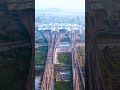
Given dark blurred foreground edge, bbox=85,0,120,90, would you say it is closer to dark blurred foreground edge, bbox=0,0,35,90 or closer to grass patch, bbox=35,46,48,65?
dark blurred foreground edge, bbox=0,0,35,90

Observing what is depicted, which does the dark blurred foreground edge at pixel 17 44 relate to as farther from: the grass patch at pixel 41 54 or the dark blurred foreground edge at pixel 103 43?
the grass patch at pixel 41 54

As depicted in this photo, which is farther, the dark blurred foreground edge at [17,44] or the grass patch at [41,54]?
the grass patch at [41,54]

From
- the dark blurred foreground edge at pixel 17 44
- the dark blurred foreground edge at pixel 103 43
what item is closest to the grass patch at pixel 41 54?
the dark blurred foreground edge at pixel 17 44

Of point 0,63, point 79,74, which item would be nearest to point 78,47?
point 79,74

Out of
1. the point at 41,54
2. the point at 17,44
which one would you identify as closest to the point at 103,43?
the point at 17,44

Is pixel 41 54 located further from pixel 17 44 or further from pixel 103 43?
pixel 103 43

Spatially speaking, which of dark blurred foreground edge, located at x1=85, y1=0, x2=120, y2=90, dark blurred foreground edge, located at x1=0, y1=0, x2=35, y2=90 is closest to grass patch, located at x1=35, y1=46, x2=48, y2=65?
dark blurred foreground edge, located at x1=0, y1=0, x2=35, y2=90
